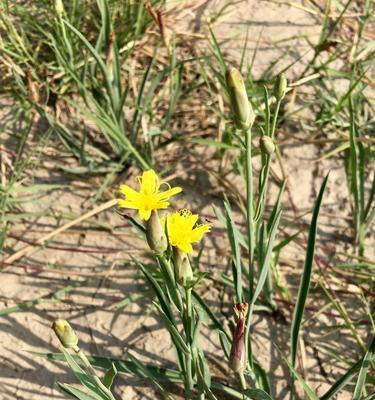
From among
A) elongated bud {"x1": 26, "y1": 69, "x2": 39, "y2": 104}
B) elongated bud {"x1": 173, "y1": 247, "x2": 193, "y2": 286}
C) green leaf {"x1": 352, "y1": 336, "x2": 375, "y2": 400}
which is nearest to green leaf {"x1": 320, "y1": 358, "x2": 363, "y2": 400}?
green leaf {"x1": 352, "y1": 336, "x2": 375, "y2": 400}

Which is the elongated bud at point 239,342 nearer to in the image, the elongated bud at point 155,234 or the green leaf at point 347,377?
the elongated bud at point 155,234

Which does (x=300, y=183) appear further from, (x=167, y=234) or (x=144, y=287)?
(x=167, y=234)

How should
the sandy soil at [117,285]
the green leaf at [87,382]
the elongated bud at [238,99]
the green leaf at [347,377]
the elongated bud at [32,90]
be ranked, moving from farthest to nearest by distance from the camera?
the elongated bud at [32,90], the sandy soil at [117,285], the green leaf at [347,377], the green leaf at [87,382], the elongated bud at [238,99]

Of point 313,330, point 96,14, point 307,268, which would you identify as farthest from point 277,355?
point 96,14

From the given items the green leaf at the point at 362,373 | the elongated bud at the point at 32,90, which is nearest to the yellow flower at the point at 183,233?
the green leaf at the point at 362,373

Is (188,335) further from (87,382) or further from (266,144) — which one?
(266,144)

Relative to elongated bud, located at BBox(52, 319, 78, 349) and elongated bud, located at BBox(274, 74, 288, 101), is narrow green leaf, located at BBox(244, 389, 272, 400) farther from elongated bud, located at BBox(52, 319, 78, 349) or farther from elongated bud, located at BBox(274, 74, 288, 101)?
elongated bud, located at BBox(274, 74, 288, 101)

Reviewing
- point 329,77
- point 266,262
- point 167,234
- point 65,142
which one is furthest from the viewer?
point 329,77
